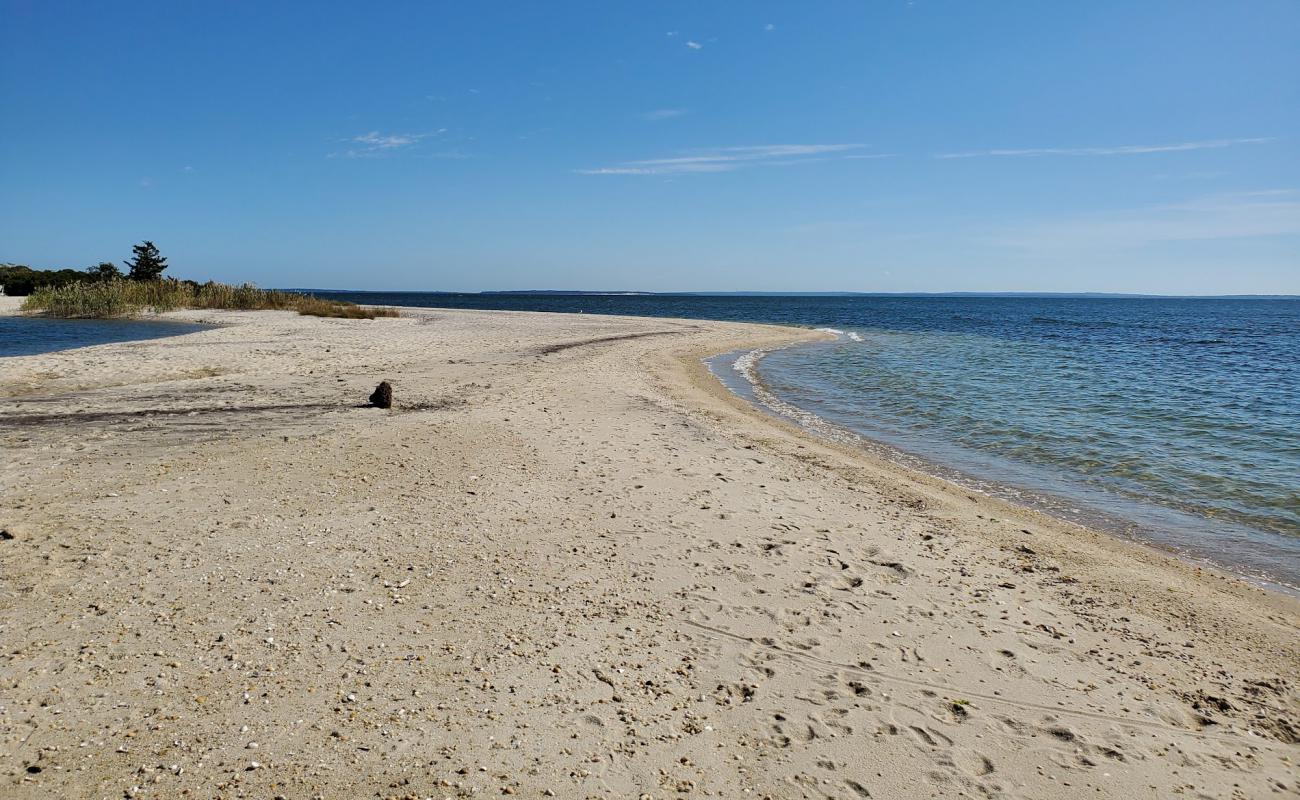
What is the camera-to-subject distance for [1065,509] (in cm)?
1005

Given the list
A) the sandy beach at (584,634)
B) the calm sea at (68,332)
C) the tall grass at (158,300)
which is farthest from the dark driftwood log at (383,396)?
the tall grass at (158,300)

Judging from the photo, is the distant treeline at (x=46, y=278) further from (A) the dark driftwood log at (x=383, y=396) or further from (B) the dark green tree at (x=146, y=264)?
(A) the dark driftwood log at (x=383, y=396)

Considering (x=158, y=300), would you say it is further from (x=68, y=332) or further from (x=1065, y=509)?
(x=1065, y=509)

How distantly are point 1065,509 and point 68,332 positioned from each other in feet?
109

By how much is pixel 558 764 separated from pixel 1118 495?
33.8 ft

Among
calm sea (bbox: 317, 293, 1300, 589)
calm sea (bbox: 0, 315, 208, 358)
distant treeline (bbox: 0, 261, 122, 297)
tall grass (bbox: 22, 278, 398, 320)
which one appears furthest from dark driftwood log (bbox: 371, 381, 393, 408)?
distant treeline (bbox: 0, 261, 122, 297)

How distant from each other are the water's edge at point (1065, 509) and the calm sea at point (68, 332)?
71.1 feet

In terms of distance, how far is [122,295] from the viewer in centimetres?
3638

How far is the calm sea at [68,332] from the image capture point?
2209 centimetres

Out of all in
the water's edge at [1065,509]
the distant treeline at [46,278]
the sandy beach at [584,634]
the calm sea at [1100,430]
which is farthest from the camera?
the distant treeline at [46,278]

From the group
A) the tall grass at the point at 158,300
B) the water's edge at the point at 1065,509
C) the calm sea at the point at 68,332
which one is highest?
the tall grass at the point at 158,300

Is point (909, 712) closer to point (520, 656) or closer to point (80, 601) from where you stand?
point (520, 656)

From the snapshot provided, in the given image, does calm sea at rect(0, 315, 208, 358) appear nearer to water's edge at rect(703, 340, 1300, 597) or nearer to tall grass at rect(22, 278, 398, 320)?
tall grass at rect(22, 278, 398, 320)

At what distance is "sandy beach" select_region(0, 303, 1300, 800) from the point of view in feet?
12.9
